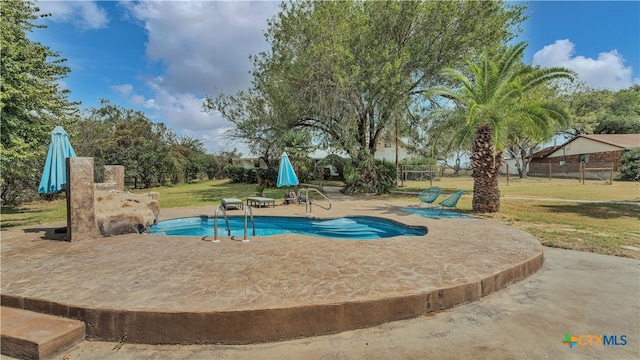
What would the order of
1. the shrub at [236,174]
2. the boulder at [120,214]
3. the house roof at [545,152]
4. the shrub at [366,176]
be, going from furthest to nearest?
1. the house roof at [545,152]
2. the shrub at [236,174]
3. the shrub at [366,176]
4. the boulder at [120,214]

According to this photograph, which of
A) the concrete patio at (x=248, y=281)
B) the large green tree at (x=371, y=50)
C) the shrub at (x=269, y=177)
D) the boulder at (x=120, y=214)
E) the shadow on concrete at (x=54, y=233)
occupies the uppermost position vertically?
the large green tree at (x=371, y=50)

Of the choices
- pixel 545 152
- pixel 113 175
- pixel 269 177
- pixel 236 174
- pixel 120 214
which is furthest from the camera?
pixel 545 152

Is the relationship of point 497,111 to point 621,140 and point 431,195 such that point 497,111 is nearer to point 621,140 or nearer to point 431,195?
point 431,195

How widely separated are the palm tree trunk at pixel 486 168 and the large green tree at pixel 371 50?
6.30 m

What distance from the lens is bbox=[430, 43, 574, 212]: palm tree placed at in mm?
10891

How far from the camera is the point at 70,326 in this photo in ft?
10.8

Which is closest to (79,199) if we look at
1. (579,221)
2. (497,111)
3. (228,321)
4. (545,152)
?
(228,321)

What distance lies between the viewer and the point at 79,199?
672 centimetres

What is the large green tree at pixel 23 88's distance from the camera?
908 centimetres

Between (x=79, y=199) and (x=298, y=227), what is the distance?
250 inches

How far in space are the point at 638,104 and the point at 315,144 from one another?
45.6 meters

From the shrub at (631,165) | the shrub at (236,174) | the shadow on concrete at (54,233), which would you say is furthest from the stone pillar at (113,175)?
the shrub at (631,165)

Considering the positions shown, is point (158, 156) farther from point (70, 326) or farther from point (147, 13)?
point (70, 326)

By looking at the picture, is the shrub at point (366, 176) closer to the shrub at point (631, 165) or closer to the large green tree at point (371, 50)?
the large green tree at point (371, 50)
